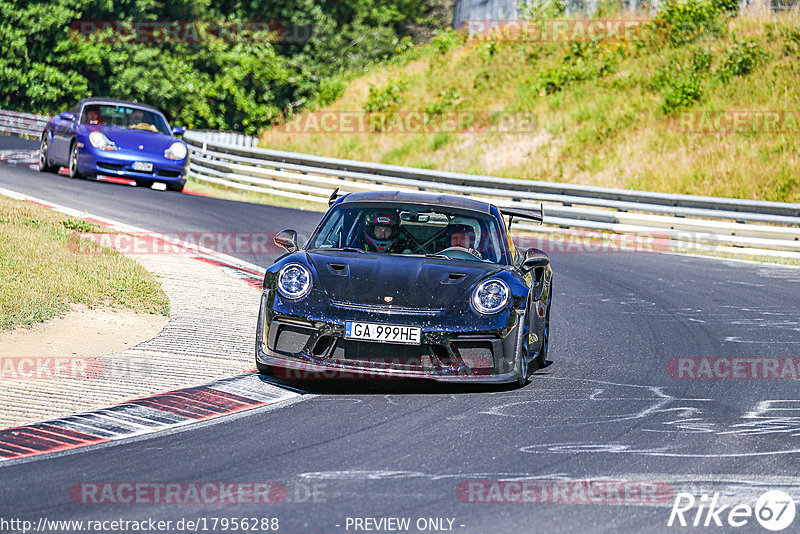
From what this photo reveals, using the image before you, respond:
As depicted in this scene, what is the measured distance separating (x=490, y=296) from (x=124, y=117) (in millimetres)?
15375

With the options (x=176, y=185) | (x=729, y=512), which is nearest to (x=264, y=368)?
(x=729, y=512)

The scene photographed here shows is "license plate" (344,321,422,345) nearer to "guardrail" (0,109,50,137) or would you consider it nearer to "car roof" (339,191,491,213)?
"car roof" (339,191,491,213)

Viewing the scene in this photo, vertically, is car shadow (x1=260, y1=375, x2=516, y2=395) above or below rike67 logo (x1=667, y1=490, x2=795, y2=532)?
below

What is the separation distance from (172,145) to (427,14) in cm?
3753

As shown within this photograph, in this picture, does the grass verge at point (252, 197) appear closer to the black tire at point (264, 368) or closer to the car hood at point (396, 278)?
the car hood at point (396, 278)

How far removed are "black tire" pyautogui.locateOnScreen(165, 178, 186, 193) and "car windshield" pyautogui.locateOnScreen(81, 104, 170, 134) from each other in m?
0.97

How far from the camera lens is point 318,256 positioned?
8.09 metres

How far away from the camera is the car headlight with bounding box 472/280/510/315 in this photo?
7527 mm

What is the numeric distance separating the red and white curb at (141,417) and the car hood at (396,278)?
80 cm

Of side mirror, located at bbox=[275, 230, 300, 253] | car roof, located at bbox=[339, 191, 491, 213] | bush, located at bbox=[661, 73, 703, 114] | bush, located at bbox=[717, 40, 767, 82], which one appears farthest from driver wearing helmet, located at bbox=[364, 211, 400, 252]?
bush, located at bbox=[717, 40, 767, 82]

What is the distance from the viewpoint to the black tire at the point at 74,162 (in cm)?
2098

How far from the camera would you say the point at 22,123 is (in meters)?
39.6

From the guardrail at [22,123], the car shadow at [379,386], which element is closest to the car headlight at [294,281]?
the car shadow at [379,386]

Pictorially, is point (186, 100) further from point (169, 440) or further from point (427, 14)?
point (169, 440)
